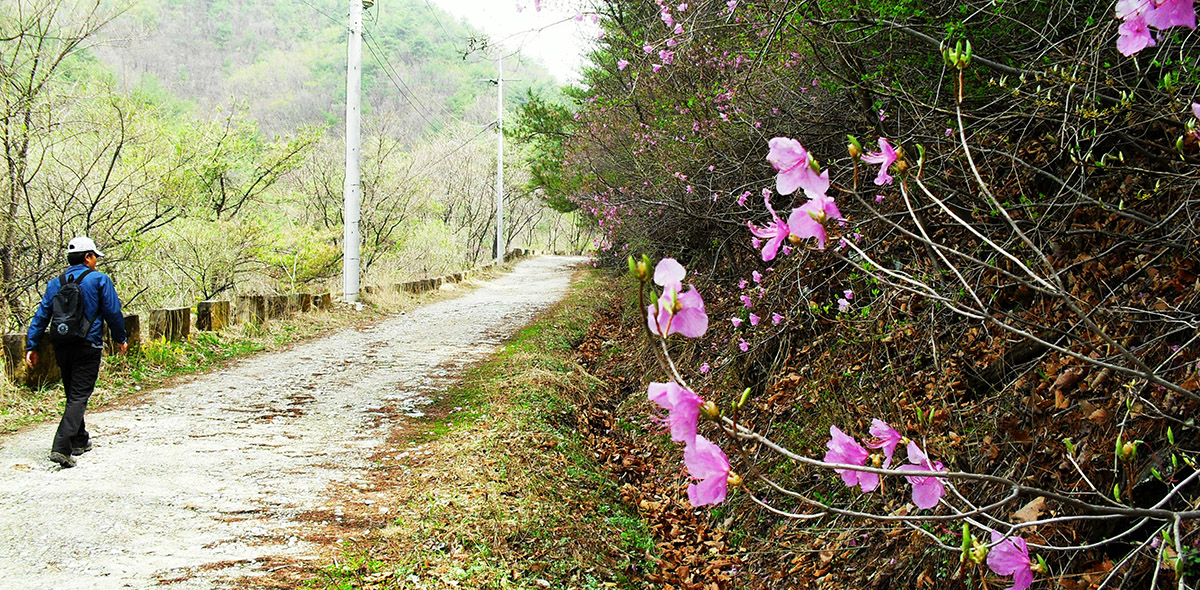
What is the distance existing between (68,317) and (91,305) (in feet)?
0.52

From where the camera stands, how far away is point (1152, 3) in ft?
4.50

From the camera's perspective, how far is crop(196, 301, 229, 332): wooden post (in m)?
8.41

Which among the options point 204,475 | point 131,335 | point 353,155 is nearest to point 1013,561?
point 204,475

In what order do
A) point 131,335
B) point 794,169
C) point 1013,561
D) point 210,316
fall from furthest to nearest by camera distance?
1. point 210,316
2. point 131,335
3. point 1013,561
4. point 794,169

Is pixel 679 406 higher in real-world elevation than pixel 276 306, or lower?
higher

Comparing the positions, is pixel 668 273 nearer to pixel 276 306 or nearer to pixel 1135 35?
pixel 1135 35

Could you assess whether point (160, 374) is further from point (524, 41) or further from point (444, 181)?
point (444, 181)

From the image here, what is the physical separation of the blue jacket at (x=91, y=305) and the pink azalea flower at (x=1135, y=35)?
Result: 16.8 feet

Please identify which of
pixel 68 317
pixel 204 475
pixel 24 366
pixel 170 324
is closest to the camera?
pixel 204 475

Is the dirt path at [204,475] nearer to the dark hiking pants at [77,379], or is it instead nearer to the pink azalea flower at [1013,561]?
the dark hiking pants at [77,379]

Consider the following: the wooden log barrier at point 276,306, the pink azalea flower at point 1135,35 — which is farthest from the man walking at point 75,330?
the pink azalea flower at point 1135,35

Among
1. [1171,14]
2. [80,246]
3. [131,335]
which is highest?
[1171,14]

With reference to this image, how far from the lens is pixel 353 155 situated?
38.6 ft

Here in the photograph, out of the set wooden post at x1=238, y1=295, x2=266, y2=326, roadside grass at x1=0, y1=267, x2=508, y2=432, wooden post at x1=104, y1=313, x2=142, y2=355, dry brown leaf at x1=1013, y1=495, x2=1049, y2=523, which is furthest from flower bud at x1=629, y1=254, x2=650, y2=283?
wooden post at x1=238, y1=295, x2=266, y2=326
